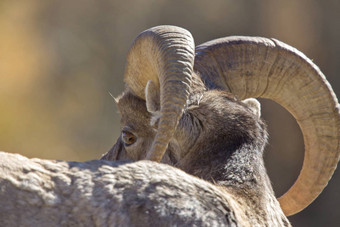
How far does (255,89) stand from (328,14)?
823 cm

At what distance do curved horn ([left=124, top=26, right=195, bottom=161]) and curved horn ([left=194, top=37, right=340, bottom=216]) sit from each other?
52 cm

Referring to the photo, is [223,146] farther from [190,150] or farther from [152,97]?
[152,97]

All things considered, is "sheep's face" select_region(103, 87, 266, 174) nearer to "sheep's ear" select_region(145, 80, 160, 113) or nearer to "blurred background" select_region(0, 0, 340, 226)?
"sheep's ear" select_region(145, 80, 160, 113)

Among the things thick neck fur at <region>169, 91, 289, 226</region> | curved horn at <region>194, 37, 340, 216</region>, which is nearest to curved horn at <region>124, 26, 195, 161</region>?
thick neck fur at <region>169, 91, 289, 226</region>

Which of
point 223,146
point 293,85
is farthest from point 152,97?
point 293,85

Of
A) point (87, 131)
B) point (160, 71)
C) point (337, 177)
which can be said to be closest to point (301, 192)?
point (160, 71)

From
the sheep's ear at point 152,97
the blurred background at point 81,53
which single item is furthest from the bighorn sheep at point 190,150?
the blurred background at point 81,53

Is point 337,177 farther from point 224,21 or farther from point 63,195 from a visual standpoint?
point 63,195

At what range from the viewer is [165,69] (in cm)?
433

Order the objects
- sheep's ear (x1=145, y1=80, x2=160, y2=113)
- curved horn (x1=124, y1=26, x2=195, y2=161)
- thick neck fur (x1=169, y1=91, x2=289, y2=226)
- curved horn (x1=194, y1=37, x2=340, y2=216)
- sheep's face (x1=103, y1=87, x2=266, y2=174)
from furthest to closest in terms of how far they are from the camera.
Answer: curved horn (x1=194, y1=37, x2=340, y2=216)
sheep's ear (x1=145, y1=80, x2=160, y2=113)
sheep's face (x1=103, y1=87, x2=266, y2=174)
curved horn (x1=124, y1=26, x2=195, y2=161)
thick neck fur (x1=169, y1=91, x2=289, y2=226)

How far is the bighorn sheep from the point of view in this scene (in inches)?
120

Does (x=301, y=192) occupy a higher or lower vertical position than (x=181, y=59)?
lower

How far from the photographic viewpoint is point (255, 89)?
5.53 metres

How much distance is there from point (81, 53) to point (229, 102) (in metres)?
11.2
